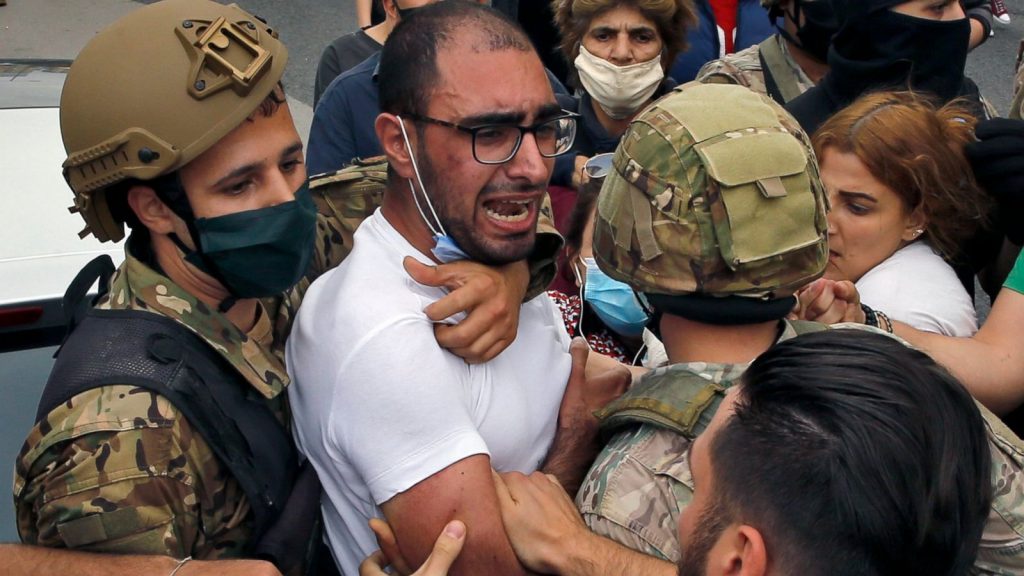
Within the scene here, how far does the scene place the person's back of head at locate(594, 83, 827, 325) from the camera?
5.84 ft

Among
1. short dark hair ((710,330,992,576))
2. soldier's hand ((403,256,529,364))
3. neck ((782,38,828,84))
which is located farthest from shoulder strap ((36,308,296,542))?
neck ((782,38,828,84))

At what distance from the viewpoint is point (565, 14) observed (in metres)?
4.20

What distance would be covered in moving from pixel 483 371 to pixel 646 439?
0.37m

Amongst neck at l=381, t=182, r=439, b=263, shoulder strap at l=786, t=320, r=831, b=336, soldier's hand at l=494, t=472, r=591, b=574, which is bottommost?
soldier's hand at l=494, t=472, r=591, b=574

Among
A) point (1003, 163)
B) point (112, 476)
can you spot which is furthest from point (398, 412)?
point (1003, 163)

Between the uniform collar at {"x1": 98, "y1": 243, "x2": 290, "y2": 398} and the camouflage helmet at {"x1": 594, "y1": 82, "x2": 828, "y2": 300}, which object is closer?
the camouflage helmet at {"x1": 594, "y1": 82, "x2": 828, "y2": 300}

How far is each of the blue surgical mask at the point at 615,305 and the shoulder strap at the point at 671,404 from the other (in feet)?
3.34

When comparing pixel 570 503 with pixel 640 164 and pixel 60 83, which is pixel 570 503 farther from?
pixel 60 83

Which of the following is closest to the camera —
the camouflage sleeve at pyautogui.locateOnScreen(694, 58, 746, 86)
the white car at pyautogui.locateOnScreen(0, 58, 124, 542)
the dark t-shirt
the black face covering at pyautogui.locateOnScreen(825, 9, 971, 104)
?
the white car at pyautogui.locateOnScreen(0, 58, 124, 542)

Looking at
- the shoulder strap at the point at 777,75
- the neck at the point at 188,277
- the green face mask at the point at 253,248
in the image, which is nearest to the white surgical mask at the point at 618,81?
the shoulder strap at the point at 777,75

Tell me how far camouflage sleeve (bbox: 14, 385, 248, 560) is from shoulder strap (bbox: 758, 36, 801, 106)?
2.68 m

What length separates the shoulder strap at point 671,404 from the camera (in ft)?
5.69

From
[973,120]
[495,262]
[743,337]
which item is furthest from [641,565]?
[973,120]

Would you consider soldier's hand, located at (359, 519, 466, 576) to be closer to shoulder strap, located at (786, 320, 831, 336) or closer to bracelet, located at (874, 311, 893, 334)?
shoulder strap, located at (786, 320, 831, 336)
